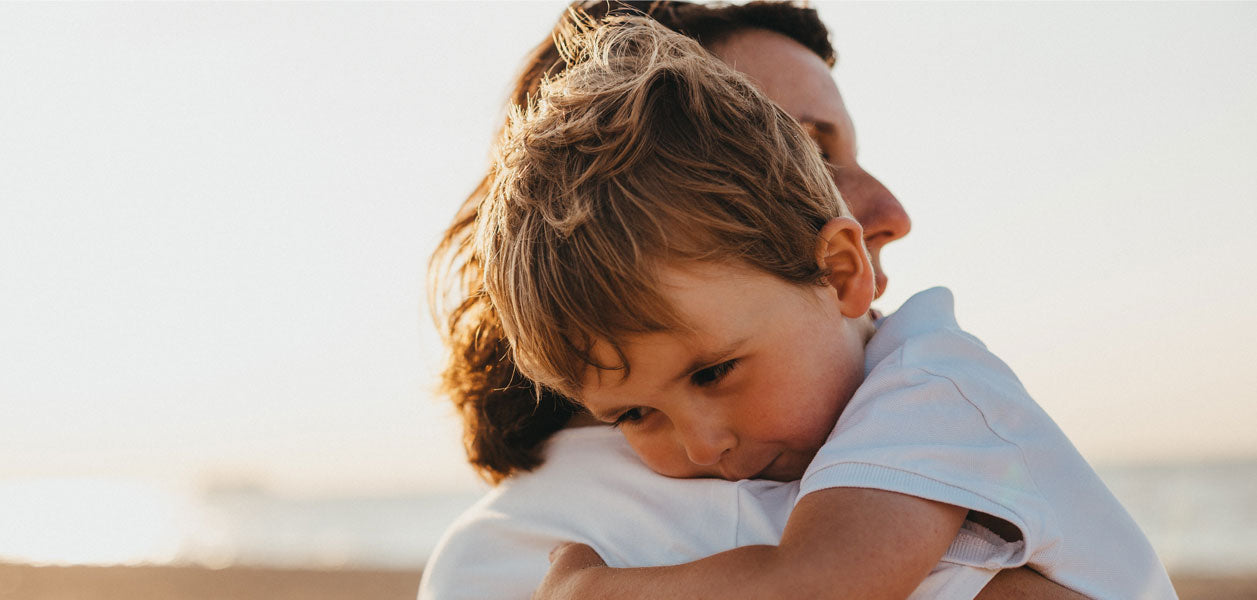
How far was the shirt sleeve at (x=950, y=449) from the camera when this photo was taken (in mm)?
1435

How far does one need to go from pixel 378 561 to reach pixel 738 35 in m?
16.3

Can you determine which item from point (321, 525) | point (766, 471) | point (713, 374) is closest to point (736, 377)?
point (713, 374)

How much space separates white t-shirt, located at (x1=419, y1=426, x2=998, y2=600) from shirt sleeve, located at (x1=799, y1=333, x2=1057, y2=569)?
0.09 meters

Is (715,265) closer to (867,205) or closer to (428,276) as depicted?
(867,205)

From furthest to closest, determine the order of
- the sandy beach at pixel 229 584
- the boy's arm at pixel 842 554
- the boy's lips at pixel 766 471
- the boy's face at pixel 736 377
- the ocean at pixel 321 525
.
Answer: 1. the ocean at pixel 321 525
2. the sandy beach at pixel 229 584
3. the boy's lips at pixel 766 471
4. the boy's face at pixel 736 377
5. the boy's arm at pixel 842 554

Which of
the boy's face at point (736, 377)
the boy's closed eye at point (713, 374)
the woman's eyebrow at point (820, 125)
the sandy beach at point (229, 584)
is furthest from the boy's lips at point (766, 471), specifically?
the sandy beach at point (229, 584)

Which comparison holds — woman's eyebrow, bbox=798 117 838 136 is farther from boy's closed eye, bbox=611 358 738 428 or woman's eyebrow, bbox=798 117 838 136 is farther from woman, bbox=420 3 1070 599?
boy's closed eye, bbox=611 358 738 428

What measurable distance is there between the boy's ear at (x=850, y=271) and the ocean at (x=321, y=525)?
482 inches

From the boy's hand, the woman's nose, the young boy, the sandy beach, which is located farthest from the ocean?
the boy's hand

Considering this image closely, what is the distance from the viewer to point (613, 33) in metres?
2.10

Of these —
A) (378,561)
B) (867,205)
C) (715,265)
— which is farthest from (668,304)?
(378,561)

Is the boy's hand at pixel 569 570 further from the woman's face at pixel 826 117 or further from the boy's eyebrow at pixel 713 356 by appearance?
the woman's face at pixel 826 117

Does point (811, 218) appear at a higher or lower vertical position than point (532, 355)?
higher

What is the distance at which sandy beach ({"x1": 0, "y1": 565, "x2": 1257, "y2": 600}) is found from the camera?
10.6 m
